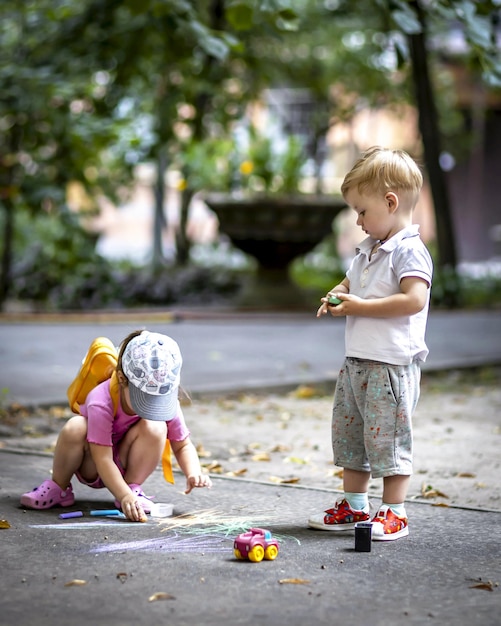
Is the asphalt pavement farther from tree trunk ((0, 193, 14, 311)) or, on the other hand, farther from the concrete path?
tree trunk ((0, 193, 14, 311))

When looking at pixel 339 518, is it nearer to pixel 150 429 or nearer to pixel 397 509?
pixel 397 509

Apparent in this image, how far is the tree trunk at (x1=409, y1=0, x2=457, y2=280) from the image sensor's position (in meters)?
14.0

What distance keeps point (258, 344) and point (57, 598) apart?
666cm

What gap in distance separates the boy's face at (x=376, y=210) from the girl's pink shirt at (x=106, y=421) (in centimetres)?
94

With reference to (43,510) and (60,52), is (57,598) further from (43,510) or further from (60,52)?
(60,52)

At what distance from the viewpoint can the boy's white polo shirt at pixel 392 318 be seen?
3.55 meters

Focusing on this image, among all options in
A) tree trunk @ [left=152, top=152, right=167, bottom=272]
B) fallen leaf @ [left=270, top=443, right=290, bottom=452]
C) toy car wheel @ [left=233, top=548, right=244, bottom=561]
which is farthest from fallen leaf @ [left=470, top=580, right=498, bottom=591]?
tree trunk @ [left=152, top=152, right=167, bottom=272]

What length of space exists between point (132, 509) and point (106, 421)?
0.32 meters

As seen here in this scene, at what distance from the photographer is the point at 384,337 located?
356cm

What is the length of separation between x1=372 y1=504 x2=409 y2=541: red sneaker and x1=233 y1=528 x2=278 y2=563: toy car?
411mm


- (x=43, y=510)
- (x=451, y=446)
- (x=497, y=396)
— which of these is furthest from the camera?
(x=497, y=396)

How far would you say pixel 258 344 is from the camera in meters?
9.42

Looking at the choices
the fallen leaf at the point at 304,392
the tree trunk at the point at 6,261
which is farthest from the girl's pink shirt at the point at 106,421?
the tree trunk at the point at 6,261

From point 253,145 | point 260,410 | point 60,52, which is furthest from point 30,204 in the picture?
point 260,410
